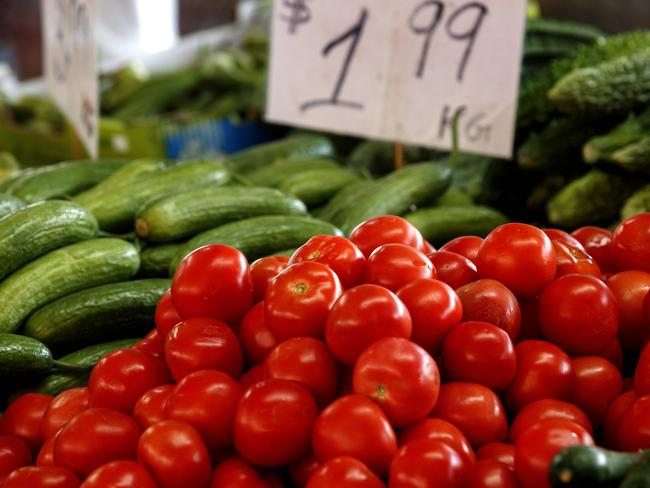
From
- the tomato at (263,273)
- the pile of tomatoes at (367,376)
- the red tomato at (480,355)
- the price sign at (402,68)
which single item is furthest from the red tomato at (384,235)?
the price sign at (402,68)

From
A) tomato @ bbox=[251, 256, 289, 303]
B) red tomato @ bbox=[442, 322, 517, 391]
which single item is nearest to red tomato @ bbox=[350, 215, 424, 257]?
tomato @ bbox=[251, 256, 289, 303]

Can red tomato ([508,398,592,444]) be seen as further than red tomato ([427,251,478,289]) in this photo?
No

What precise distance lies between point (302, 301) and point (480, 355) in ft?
0.68

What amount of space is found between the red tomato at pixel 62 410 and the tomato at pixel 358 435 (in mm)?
366

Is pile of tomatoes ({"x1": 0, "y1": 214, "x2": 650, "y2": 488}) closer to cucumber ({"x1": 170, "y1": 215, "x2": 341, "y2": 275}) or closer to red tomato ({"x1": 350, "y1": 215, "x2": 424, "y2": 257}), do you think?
red tomato ({"x1": 350, "y1": 215, "x2": 424, "y2": 257})

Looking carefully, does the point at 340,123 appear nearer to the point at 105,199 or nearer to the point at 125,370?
the point at 105,199

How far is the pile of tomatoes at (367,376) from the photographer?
0.81m

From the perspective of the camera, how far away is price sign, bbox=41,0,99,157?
240cm

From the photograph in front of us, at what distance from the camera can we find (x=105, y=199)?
188cm

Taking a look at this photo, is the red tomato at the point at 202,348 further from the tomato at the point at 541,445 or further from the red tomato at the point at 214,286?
the tomato at the point at 541,445

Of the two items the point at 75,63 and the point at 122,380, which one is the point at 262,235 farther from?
the point at 75,63

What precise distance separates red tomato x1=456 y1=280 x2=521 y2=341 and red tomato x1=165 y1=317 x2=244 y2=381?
28 cm

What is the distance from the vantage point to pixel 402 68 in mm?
2154

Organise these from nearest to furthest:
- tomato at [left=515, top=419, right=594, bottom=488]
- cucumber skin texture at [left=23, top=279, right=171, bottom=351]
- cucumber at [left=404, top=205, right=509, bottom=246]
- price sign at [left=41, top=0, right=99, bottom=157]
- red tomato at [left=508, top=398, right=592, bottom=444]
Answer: tomato at [left=515, top=419, right=594, bottom=488] → red tomato at [left=508, top=398, right=592, bottom=444] → cucumber skin texture at [left=23, top=279, right=171, bottom=351] → cucumber at [left=404, top=205, right=509, bottom=246] → price sign at [left=41, top=0, right=99, bottom=157]
